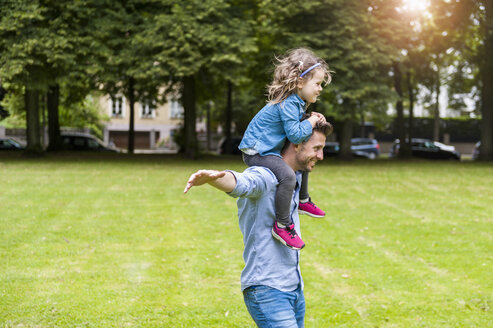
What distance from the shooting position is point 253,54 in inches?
1124

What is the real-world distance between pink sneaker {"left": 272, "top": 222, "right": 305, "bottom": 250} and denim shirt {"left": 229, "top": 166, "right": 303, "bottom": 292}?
0.05m

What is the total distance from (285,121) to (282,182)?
13.4 inches

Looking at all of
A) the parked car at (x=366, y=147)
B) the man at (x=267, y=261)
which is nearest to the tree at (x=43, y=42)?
the man at (x=267, y=261)

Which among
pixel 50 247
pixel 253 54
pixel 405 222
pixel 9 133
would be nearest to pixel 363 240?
pixel 405 222

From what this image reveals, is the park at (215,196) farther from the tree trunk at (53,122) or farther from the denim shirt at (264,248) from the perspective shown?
the denim shirt at (264,248)

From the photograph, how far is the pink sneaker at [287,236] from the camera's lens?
125 inches

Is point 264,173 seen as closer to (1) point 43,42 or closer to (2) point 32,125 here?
(1) point 43,42

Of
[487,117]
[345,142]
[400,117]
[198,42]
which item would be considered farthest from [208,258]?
[400,117]

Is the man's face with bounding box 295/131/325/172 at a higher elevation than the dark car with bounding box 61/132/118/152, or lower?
higher

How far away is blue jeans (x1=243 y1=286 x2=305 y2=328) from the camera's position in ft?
10.2

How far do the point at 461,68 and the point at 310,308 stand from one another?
41.1 meters

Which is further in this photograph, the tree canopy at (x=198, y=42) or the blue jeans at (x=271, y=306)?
the tree canopy at (x=198, y=42)

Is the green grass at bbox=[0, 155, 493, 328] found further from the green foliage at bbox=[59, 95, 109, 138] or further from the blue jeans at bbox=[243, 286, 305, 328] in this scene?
the green foliage at bbox=[59, 95, 109, 138]

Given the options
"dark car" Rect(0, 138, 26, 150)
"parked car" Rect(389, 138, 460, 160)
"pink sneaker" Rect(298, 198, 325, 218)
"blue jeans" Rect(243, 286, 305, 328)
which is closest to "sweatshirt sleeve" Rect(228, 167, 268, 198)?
"blue jeans" Rect(243, 286, 305, 328)
